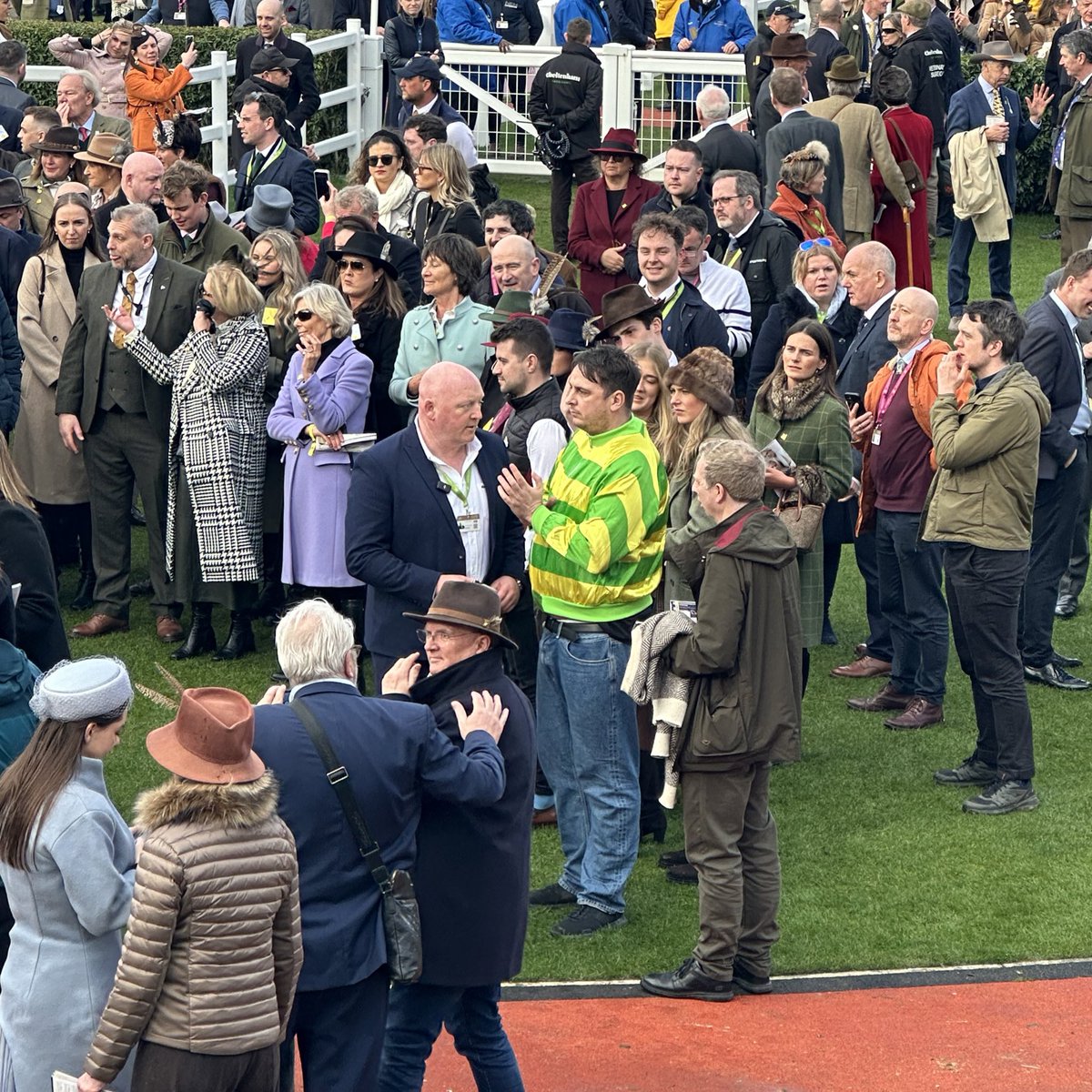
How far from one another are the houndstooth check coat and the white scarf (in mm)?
2435

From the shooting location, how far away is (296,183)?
1320cm

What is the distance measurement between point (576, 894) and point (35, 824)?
126 inches

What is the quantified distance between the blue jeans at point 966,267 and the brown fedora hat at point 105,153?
757 centimetres

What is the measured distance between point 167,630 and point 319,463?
1.74m

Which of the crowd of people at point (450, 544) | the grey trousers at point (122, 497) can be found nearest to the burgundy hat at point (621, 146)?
the crowd of people at point (450, 544)

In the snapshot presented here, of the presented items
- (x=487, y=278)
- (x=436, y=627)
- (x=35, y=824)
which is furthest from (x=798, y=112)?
(x=35, y=824)

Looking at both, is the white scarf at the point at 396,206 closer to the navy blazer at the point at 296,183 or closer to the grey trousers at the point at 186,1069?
the navy blazer at the point at 296,183

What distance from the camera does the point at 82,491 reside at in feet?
36.2

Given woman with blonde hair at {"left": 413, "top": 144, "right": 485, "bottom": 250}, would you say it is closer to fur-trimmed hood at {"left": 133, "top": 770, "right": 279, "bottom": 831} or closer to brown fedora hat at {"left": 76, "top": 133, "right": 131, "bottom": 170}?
brown fedora hat at {"left": 76, "top": 133, "right": 131, "bottom": 170}

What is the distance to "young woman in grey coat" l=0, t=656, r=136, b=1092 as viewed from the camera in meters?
4.93

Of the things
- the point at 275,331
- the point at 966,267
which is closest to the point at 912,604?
the point at 275,331

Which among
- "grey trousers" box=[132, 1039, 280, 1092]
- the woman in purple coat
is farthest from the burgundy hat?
"grey trousers" box=[132, 1039, 280, 1092]

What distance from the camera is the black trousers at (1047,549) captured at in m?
9.96

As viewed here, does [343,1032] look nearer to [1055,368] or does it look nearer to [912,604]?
[912,604]
